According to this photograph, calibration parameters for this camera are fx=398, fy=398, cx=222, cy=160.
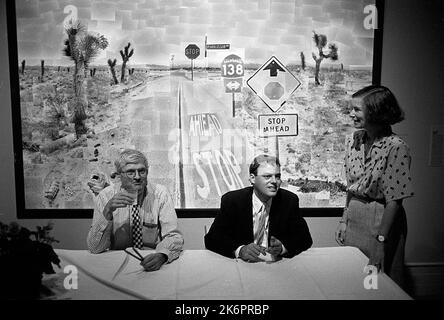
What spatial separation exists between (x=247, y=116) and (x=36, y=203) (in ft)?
4.42

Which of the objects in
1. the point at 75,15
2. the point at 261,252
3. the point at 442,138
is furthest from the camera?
the point at 442,138

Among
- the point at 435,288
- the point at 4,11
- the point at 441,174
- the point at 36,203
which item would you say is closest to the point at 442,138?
the point at 441,174

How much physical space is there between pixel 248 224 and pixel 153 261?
462mm

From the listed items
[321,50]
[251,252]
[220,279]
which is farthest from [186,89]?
[220,279]

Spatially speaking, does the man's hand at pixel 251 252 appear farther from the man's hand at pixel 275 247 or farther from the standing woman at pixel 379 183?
the standing woman at pixel 379 183

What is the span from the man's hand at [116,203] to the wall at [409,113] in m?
0.68

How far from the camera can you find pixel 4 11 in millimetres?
2244

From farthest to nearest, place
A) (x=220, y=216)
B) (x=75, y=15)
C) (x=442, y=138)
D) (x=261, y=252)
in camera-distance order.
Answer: (x=442, y=138) → (x=75, y=15) → (x=220, y=216) → (x=261, y=252)

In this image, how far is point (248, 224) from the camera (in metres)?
1.78

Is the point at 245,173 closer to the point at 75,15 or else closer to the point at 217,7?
the point at 217,7

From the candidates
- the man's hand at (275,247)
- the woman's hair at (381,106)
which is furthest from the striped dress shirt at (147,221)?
the woman's hair at (381,106)

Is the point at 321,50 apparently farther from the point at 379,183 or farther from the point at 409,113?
the point at 379,183

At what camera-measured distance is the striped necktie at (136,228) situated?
5.98ft

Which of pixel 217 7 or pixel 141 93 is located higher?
pixel 217 7
